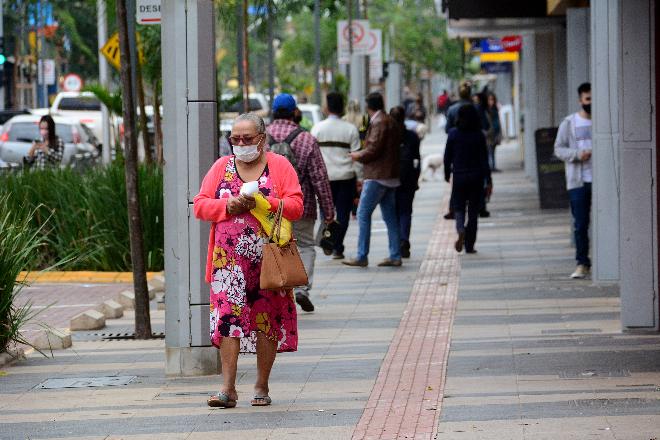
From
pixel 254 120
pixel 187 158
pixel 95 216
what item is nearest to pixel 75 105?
pixel 95 216

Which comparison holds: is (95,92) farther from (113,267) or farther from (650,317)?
(650,317)

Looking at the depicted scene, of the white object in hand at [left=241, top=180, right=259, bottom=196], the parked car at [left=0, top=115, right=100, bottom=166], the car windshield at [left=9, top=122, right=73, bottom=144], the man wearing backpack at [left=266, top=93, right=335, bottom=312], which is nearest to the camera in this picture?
the white object in hand at [left=241, top=180, right=259, bottom=196]

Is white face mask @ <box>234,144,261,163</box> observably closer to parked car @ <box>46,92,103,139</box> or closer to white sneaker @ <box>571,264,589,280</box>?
white sneaker @ <box>571,264,589,280</box>

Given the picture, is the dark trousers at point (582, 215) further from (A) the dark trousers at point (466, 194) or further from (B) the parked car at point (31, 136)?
(B) the parked car at point (31, 136)

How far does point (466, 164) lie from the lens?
17.3 meters

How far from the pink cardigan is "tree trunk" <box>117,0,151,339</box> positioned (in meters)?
3.01

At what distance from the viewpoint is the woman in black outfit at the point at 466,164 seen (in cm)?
1730

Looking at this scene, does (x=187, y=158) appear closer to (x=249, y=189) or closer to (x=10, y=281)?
(x=249, y=189)

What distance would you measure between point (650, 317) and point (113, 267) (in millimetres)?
7072

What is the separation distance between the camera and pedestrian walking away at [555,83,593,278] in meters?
14.3

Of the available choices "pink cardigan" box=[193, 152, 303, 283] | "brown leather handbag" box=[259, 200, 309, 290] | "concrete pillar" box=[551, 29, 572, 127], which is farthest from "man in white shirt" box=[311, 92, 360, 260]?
"concrete pillar" box=[551, 29, 572, 127]

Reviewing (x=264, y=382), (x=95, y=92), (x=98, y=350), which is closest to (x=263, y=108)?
(x=95, y=92)

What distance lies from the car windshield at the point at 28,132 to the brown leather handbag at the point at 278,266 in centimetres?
2416

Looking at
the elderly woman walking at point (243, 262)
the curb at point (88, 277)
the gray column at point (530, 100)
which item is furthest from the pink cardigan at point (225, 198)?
the gray column at point (530, 100)
